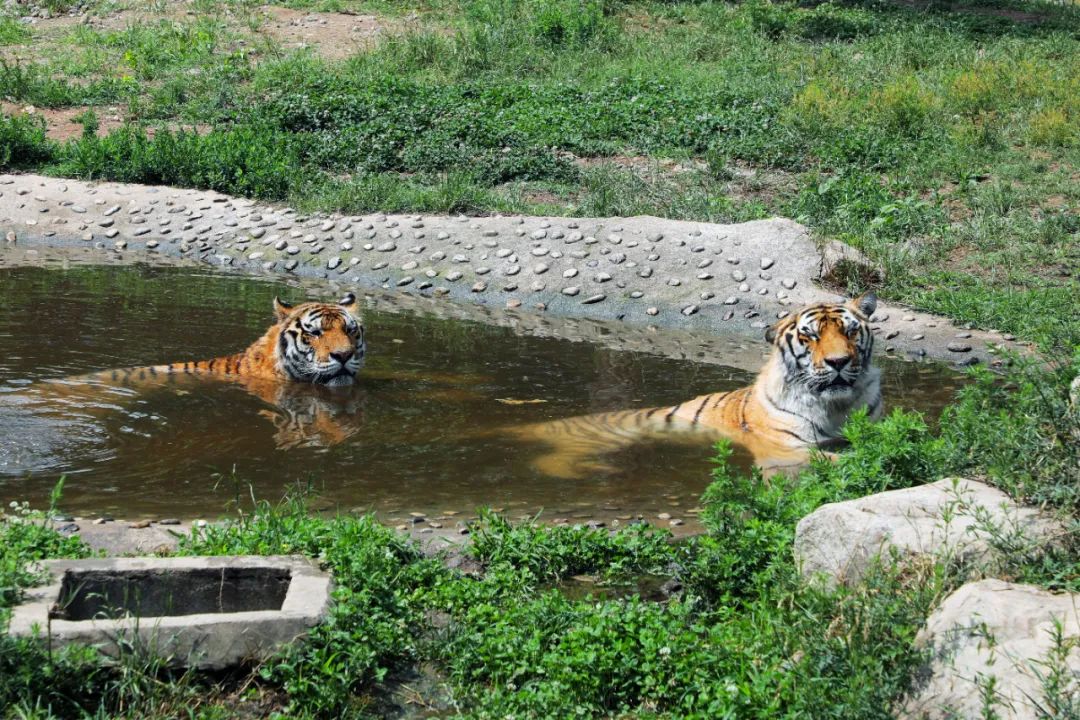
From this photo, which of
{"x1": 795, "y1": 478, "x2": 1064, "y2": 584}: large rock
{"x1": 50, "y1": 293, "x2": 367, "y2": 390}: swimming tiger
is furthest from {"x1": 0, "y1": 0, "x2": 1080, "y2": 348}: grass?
{"x1": 795, "y1": 478, "x2": 1064, "y2": 584}: large rock

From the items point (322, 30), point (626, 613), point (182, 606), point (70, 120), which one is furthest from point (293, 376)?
point (322, 30)

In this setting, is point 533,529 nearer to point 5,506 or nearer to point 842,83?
point 5,506

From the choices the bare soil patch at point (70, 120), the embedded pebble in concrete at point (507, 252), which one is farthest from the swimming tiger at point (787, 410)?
the bare soil patch at point (70, 120)

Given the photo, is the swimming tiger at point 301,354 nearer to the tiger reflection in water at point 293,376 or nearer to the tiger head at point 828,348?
the tiger reflection in water at point 293,376

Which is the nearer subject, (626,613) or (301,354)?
(626,613)

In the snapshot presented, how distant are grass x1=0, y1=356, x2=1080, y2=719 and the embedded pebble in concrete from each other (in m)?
5.18

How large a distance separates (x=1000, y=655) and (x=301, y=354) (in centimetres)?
589

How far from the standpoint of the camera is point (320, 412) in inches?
318

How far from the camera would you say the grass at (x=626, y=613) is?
3760mm

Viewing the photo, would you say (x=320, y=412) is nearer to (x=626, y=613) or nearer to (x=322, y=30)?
(x=626, y=613)

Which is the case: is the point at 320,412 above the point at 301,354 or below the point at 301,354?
below

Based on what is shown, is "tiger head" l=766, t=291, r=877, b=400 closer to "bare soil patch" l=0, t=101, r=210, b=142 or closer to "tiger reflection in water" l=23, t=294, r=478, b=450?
"tiger reflection in water" l=23, t=294, r=478, b=450

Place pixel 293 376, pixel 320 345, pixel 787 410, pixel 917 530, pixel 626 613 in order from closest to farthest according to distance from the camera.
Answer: pixel 917 530 → pixel 626 613 → pixel 787 410 → pixel 320 345 → pixel 293 376

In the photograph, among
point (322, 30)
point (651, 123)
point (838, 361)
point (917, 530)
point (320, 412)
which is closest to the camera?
point (917, 530)
